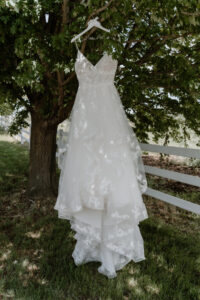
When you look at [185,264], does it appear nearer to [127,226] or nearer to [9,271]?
[127,226]

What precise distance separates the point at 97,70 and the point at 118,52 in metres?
0.29

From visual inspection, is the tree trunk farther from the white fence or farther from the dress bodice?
the dress bodice

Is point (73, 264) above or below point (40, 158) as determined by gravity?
below

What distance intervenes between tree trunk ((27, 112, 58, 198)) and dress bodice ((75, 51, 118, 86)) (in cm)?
243

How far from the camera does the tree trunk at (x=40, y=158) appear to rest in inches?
202

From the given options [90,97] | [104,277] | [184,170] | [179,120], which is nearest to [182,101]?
[179,120]

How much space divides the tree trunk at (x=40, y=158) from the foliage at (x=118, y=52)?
35cm

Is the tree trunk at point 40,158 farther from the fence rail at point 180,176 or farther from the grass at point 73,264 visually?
the fence rail at point 180,176

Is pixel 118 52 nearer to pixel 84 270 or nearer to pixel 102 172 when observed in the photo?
pixel 102 172

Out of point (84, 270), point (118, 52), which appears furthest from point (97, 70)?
point (84, 270)

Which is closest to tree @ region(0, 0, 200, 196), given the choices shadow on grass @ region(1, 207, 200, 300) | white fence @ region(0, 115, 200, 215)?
white fence @ region(0, 115, 200, 215)

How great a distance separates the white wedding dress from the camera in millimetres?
2715

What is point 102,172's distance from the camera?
8.91ft

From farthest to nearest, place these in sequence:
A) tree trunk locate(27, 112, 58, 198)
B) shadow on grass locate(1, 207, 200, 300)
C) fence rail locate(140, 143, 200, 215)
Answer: tree trunk locate(27, 112, 58, 198), fence rail locate(140, 143, 200, 215), shadow on grass locate(1, 207, 200, 300)
